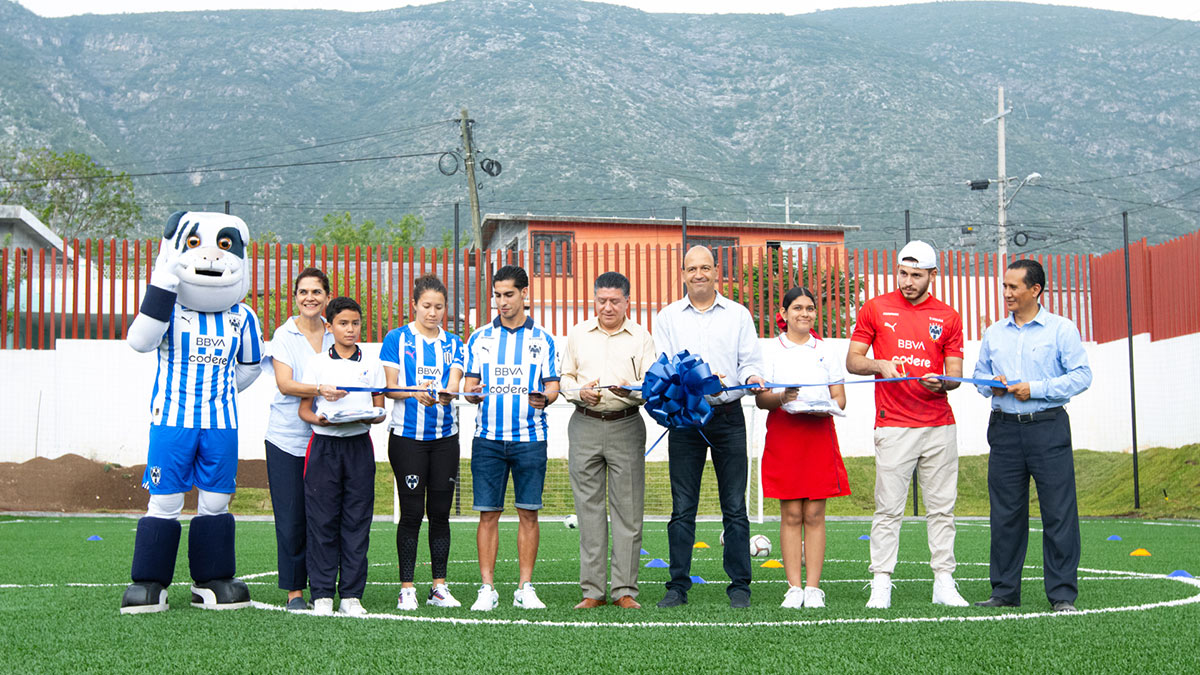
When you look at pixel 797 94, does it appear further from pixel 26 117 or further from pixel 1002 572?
pixel 1002 572

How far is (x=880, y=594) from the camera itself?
218 inches

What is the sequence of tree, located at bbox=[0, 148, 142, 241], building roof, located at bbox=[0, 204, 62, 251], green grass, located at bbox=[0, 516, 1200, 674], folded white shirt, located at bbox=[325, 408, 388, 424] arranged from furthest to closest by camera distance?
tree, located at bbox=[0, 148, 142, 241] < building roof, located at bbox=[0, 204, 62, 251] < folded white shirt, located at bbox=[325, 408, 388, 424] < green grass, located at bbox=[0, 516, 1200, 674]

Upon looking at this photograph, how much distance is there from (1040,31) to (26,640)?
487 feet

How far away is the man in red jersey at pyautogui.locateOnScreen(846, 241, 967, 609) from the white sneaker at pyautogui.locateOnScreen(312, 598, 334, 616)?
2635mm

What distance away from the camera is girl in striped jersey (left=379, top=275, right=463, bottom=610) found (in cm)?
584

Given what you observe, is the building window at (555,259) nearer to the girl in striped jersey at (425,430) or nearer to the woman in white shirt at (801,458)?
the girl in striped jersey at (425,430)

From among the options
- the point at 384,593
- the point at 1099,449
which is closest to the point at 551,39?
the point at 1099,449

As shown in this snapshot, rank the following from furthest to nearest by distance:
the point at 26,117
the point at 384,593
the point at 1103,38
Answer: the point at 1103,38
the point at 26,117
the point at 384,593

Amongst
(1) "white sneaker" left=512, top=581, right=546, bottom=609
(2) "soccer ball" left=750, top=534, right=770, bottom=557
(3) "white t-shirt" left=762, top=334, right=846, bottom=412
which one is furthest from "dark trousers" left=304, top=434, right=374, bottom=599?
(2) "soccer ball" left=750, top=534, right=770, bottom=557

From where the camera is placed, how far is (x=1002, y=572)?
557 cm

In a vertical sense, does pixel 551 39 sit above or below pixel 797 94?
above

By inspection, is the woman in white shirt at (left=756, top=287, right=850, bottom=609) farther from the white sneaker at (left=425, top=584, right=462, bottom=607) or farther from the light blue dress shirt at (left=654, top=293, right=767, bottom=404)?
the white sneaker at (left=425, top=584, right=462, bottom=607)

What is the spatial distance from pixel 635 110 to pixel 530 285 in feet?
272

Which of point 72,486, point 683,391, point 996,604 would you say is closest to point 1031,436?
point 996,604
